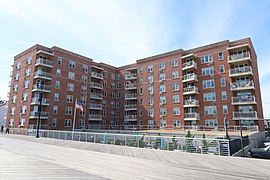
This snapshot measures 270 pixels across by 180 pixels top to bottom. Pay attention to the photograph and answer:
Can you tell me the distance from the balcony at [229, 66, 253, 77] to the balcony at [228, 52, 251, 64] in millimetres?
1388

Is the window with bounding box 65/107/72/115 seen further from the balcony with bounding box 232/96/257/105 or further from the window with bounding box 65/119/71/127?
the balcony with bounding box 232/96/257/105

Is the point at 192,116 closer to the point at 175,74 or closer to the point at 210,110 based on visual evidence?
the point at 210,110

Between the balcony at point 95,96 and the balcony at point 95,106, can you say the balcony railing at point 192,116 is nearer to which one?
the balcony at point 95,106

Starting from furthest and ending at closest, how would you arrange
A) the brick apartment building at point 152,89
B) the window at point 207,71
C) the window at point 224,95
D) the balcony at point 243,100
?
the window at point 207,71 < the window at point 224,95 < the brick apartment building at point 152,89 < the balcony at point 243,100

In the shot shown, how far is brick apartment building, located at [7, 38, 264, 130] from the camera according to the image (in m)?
32.5

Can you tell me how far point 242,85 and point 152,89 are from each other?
18.7 m

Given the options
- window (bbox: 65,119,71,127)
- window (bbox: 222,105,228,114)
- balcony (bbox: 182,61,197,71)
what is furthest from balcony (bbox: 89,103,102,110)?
window (bbox: 222,105,228,114)

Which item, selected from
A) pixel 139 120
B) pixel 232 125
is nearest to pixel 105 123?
pixel 139 120

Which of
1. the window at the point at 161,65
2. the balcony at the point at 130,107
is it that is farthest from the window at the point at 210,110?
the balcony at the point at 130,107

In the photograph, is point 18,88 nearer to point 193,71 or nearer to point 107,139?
point 107,139

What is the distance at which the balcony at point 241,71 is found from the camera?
30.8 metres

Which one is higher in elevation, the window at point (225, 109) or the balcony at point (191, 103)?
the balcony at point (191, 103)

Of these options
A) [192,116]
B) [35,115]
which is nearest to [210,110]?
[192,116]

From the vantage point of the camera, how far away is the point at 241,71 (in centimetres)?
3184
